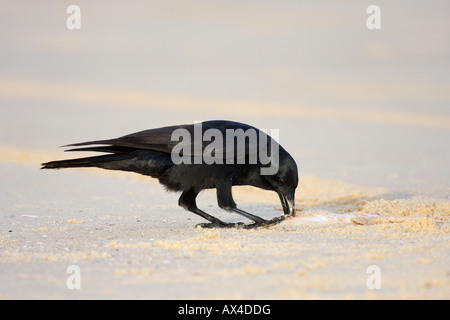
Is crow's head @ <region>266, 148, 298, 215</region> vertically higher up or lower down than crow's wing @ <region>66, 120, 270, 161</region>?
lower down

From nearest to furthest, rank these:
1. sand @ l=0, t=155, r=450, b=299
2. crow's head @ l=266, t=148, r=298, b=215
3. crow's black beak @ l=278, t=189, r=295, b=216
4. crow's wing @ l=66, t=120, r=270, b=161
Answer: sand @ l=0, t=155, r=450, b=299, crow's wing @ l=66, t=120, r=270, b=161, crow's head @ l=266, t=148, r=298, b=215, crow's black beak @ l=278, t=189, r=295, b=216

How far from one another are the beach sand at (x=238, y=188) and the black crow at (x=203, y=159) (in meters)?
0.45

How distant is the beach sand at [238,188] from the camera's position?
4465mm

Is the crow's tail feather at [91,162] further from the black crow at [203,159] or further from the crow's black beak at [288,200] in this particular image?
the crow's black beak at [288,200]

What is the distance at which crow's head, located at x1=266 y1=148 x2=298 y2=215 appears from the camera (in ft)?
22.1

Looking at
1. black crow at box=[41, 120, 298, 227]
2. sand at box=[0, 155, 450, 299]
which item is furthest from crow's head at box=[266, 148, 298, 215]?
sand at box=[0, 155, 450, 299]

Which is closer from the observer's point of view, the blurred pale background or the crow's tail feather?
the crow's tail feather

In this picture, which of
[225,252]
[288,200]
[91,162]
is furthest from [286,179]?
[91,162]

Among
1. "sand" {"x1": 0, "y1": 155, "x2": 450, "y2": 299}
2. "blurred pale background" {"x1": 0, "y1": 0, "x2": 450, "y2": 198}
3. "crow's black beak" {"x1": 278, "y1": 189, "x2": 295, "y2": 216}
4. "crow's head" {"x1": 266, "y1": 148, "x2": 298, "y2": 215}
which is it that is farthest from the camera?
"blurred pale background" {"x1": 0, "y1": 0, "x2": 450, "y2": 198}

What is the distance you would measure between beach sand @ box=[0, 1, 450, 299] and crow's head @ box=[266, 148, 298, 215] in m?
0.34

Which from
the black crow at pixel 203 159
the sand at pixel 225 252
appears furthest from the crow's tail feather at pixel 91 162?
the sand at pixel 225 252

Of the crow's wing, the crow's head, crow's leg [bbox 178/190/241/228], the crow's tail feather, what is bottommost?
crow's leg [bbox 178/190/241/228]

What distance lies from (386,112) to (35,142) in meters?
10.0

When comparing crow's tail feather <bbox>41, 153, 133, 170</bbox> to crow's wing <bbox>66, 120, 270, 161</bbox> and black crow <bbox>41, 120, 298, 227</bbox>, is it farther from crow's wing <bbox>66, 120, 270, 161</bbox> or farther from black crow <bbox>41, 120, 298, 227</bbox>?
crow's wing <bbox>66, 120, 270, 161</bbox>
